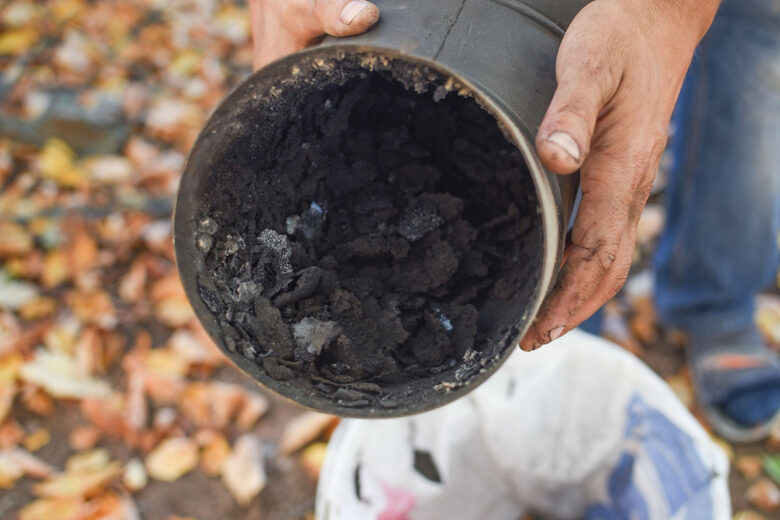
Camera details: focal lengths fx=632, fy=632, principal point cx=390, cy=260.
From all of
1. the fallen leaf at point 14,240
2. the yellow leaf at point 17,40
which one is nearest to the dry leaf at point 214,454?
the fallen leaf at point 14,240

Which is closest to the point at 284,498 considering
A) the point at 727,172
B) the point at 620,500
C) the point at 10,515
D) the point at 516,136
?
the point at 10,515

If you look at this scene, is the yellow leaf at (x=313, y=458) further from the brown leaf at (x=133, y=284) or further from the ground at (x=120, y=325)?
the brown leaf at (x=133, y=284)

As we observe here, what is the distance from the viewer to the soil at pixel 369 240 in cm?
112

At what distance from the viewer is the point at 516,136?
929 millimetres

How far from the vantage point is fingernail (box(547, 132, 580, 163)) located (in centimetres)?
93

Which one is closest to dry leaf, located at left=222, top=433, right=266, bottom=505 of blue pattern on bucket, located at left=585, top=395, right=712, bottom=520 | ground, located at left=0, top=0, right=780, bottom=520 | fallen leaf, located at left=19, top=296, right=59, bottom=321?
ground, located at left=0, top=0, right=780, bottom=520

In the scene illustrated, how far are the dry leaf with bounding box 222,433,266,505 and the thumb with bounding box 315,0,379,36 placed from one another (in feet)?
5.19

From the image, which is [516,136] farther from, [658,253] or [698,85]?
[658,253]

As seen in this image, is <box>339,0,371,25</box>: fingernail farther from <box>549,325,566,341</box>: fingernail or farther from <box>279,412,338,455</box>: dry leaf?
<box>279,412,338,455</box>: dry leaf

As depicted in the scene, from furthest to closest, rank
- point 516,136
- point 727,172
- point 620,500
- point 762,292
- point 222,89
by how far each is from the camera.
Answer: point 222,89, point 762,292, point 727,172, point 620,500, point 516,136

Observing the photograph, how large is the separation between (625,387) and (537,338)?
0.88 meters

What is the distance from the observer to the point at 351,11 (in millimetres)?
1072

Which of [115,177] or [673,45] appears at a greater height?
[673,45]

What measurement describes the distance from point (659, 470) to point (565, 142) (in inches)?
49.5
